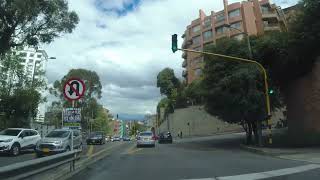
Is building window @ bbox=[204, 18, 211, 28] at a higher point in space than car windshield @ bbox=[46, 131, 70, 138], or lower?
higher

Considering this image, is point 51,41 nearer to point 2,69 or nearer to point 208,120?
point 2,69

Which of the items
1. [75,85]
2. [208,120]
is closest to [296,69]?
[75,85]

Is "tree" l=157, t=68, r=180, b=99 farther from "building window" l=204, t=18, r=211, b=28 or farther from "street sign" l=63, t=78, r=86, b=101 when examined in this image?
"street sign" l=63, t=78, r=86, b=101

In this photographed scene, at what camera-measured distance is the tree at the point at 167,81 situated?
113 metres

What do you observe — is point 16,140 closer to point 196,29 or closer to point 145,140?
point 145,140

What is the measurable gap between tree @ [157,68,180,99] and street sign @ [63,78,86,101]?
96.6m

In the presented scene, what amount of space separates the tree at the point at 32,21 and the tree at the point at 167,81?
284 feet

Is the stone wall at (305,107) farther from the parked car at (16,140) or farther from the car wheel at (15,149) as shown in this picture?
the car wheel at (15,149)

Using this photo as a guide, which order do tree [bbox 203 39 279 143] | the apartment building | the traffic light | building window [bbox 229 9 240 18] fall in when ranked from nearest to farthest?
the traffic light
tree [bbox 203 39 279 143]
the apartment building
building window [bbox 229 9 240 18]

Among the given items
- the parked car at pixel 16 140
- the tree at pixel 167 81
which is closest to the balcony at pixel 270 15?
the tree at pixel 167 81

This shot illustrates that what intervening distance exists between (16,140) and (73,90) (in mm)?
13869

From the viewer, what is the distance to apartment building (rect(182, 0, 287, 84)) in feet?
286

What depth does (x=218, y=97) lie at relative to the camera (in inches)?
1548

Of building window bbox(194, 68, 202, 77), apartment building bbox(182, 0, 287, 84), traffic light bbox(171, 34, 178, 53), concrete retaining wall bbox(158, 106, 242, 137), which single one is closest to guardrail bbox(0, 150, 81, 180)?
traffic light bbox(171, 34, 178, 53)
